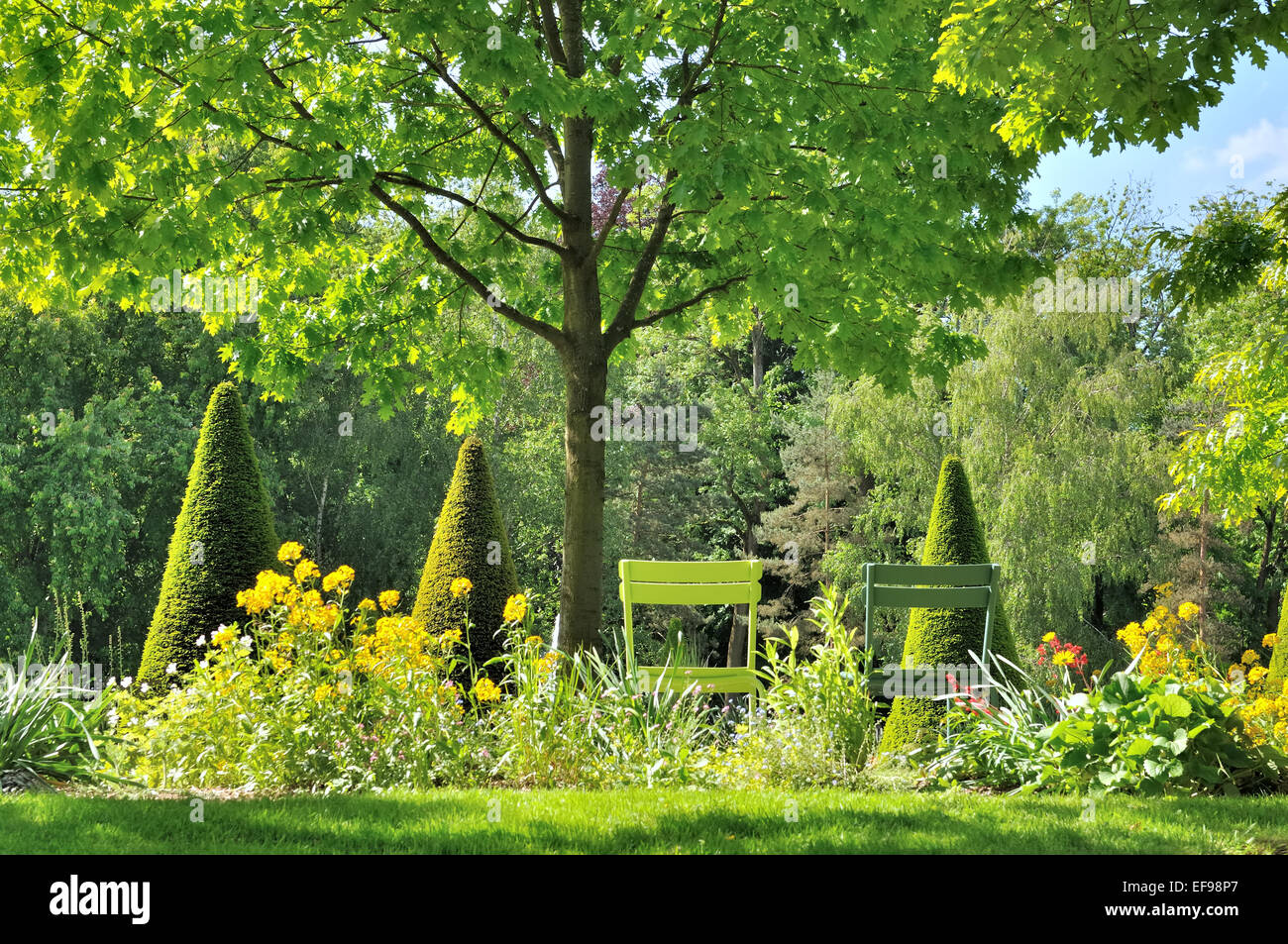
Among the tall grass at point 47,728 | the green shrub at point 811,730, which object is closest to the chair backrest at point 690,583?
the green shrub at point 811,730

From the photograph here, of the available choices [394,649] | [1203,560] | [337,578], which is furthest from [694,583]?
[1203,560]

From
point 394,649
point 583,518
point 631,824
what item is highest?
point 583,518

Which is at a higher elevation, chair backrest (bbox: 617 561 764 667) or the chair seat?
chair backrest (bbox: 617 561 764 667)

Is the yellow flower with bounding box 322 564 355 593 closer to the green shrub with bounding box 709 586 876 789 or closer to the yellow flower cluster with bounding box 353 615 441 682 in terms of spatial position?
the yellow flower cluster with bounding box 353 615 441 682

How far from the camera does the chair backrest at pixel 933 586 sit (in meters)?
7.48

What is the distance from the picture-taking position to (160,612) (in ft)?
29.8

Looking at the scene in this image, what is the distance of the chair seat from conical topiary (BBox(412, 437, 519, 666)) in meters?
2.73

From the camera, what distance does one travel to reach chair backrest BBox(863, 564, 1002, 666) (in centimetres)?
748

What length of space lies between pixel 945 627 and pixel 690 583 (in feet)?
8.79

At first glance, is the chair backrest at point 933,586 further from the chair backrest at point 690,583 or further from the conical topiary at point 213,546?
the conical topiary at point 213,546

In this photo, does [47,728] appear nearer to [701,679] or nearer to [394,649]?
[394,649]

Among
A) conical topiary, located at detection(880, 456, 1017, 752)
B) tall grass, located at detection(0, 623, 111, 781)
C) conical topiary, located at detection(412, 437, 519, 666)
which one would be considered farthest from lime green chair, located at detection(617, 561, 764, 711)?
tall grass, located at detection(0, 623, 111, 781)

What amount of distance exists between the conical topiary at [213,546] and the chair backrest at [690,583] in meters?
3.69

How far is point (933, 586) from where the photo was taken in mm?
7723
